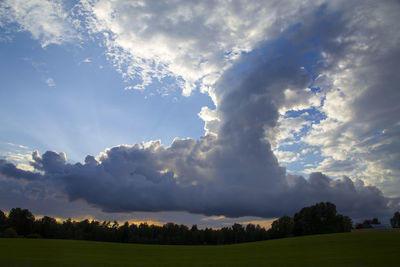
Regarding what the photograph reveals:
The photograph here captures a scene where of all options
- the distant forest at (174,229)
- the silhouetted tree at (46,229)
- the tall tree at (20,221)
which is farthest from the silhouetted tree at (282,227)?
the tall tree at (20,221)

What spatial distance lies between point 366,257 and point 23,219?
144094mm

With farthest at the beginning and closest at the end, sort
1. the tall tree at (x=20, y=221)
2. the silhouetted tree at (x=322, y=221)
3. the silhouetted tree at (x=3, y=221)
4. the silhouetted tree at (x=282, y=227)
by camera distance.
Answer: the silhouetted tree at (x=282, y=227) → the silhouetted tree at (x=3, y=221) → the tall tree at (x=20, y=221) → the silhouetted tree at (x=322, y=221)

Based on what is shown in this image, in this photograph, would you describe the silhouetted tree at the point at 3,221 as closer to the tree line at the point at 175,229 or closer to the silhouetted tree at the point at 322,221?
the tree line at the point at 175,229

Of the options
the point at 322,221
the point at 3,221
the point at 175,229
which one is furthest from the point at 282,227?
the point at 3,221

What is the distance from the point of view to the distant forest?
133750 millimetres

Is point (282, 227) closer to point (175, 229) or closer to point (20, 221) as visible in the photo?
point (175, 229)

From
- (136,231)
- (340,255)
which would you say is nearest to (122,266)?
(340,255)

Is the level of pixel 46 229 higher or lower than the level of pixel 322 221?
lower

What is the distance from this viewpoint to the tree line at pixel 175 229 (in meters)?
134

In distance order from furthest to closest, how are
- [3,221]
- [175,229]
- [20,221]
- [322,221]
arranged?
1. [175,229]
2. [3,221]
3. [20,221]
4. [322,221]

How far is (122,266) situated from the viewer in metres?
44.4

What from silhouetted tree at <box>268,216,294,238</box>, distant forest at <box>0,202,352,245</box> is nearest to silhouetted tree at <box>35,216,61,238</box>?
distant forest at <box>0,202,352,245</box>

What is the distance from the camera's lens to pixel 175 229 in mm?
179875

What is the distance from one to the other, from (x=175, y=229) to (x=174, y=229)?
25.6 inches
